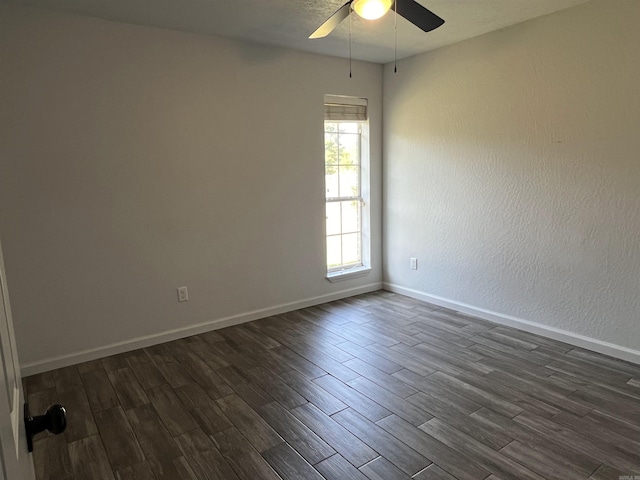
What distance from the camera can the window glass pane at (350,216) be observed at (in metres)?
4.65

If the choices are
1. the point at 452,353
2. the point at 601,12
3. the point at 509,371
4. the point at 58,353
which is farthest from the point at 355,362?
the point at 601,12

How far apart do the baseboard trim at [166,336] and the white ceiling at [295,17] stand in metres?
2.44

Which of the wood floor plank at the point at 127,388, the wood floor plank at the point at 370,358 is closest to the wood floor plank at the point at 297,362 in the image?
the wood floor plank at the point at 370,358

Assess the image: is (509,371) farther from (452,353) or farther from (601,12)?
(601,12)

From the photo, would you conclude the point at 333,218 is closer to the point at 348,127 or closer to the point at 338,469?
the point at 348,127

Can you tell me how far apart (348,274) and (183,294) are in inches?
71.5

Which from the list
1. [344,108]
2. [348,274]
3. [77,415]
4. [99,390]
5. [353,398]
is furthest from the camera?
[348,274]

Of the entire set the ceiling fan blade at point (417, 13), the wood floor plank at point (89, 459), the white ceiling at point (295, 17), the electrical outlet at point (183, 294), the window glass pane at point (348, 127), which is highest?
the white ceiling at point (295, 17)

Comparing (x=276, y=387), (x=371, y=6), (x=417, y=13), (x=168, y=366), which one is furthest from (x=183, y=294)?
(x=417, y=13)

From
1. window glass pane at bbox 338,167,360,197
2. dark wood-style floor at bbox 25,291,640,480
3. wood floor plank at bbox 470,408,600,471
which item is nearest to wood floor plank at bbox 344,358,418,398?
dark wood-style floor at bbox 25,291,640,480

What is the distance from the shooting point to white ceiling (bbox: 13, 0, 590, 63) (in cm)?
278

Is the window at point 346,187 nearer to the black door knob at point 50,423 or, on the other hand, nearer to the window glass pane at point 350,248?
the window glass pane at point 350,248

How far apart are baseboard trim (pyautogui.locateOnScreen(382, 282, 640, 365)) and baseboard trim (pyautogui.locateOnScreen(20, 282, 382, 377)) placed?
33.3 inches

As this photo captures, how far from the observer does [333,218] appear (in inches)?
179
